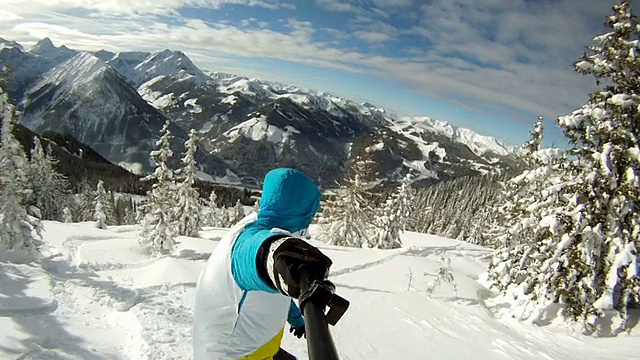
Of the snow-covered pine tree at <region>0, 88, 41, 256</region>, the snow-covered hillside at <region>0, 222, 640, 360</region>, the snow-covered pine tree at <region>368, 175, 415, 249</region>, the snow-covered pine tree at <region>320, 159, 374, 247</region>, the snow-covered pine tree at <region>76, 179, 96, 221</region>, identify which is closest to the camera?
the snow-covered hillside at <region>0, 222, 640, 360</region>

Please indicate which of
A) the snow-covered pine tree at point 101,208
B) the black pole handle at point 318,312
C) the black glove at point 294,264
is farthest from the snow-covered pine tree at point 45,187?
the black pole handle at point 318,312

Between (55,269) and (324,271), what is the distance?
14.4 meters

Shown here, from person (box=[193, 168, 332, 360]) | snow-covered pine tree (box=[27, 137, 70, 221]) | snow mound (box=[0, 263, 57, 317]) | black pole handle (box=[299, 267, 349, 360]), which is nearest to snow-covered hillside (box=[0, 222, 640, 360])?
snow mound (box=[0, 263, 57, 317])

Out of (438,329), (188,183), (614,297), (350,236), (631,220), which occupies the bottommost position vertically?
(350,236)

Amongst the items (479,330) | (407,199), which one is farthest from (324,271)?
(407,199)

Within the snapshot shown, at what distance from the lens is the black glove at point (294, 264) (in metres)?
1.43

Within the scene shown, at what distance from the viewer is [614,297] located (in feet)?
35.7

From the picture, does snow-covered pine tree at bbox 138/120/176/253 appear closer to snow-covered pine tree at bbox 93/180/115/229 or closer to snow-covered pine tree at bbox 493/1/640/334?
snow-covered pine tree at bbox 93/180/115/229

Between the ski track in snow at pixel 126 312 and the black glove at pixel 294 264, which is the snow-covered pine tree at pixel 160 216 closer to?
the ski track in snow at pixel 126 312

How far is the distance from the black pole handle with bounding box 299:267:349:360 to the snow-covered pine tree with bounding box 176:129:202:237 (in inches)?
1207

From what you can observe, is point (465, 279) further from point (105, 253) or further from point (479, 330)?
point (105, 253)

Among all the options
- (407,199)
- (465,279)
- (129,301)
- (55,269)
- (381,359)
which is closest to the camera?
(381,359)

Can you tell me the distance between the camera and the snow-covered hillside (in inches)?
254

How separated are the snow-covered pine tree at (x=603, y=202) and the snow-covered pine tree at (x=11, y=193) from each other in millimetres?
20199
